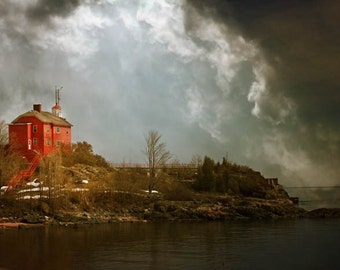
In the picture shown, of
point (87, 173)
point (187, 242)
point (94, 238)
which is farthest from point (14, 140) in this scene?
point (187, 242)

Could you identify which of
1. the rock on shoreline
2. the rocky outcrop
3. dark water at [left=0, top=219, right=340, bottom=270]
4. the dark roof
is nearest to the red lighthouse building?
the dark roof

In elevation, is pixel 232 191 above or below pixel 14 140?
below

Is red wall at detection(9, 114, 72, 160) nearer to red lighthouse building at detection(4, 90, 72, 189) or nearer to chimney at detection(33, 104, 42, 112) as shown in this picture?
red lighthouse building at detection(4, 90, 72, 189)

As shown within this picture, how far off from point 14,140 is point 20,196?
18.2 meters

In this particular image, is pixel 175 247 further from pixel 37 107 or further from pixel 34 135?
pixel 37 107

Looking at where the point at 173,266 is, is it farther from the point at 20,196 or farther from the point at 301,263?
the point at 20,196

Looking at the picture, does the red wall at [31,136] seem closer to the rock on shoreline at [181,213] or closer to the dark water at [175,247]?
the rock on shoreline at [181,213]

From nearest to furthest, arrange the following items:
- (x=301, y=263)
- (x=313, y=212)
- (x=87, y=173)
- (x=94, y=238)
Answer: (x=301, y=263), (x=94, y=238), (x=313, y=212), (x=87, y=173)

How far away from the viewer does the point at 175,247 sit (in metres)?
43.5

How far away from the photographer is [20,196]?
72.0 metres

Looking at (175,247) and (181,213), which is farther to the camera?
(181,213)

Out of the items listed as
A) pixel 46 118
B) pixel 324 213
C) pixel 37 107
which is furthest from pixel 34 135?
pixel 324 213

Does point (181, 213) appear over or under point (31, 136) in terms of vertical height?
under

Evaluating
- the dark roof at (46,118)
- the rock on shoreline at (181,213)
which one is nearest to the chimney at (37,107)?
the dark roof at (46,118)
